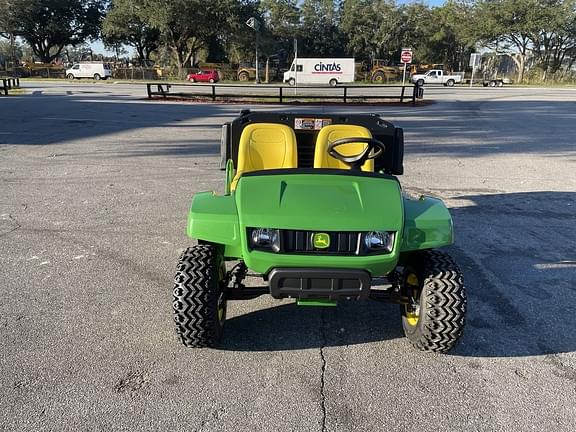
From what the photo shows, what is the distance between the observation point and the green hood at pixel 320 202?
2.67 m

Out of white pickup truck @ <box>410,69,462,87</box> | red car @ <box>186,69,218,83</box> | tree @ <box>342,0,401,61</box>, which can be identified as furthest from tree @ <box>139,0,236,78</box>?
white pickup truck @ <box>410,69,462,87</box>

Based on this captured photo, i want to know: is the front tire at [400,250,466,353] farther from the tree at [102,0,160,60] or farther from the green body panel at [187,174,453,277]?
the tree at [102,0,160,60]

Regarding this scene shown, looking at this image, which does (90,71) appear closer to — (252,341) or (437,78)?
(437,78)

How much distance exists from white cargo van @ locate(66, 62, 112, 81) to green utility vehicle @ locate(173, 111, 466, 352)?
54.4 metres

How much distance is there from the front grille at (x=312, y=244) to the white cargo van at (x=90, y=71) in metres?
54.9

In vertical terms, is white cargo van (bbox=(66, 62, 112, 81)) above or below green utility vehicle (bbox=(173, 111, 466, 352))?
above

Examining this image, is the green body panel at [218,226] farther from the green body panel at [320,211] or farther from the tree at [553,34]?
the tree at [553,34]

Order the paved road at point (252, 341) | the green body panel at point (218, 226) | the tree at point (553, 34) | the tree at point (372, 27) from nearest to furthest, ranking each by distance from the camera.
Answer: the paved road at point (252, 341), the green body panel at point (218, 226), the tree at point (553, 34), the tree at point (372, 27)

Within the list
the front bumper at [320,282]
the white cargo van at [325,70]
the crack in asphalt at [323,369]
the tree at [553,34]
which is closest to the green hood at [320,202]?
the front bumper at [320,282]

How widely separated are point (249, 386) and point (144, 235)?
9.33 ft

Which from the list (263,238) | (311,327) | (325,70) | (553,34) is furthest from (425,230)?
(553,34)

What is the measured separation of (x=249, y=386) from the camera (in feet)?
8.95

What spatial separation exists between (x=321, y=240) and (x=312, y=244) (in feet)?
0.19

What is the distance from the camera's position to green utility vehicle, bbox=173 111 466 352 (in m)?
2.65
